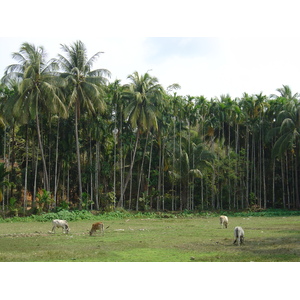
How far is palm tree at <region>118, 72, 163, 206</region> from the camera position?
1658 inches

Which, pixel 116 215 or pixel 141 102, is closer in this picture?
pixel 116 215

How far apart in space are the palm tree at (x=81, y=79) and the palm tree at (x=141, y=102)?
3.35 metres

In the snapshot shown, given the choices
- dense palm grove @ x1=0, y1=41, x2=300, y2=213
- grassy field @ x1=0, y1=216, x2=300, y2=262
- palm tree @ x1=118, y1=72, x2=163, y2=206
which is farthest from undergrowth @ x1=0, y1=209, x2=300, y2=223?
grassy field @ x1=0, y1=216, x2=300, y2=262

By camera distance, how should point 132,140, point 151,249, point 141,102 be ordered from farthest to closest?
point 132,140 < point 141,102 < point 151,249

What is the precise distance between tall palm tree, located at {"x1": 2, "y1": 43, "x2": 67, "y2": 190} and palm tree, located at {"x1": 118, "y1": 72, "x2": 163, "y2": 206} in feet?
24.7

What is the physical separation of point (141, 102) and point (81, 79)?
6.64 m

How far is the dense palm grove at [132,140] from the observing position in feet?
127

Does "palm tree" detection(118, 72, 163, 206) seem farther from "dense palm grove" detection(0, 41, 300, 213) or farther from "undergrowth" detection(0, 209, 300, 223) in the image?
"undergrowth" detection(0, 209, 300, 223)

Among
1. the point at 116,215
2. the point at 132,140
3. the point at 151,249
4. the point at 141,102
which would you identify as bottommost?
the point at 116,215

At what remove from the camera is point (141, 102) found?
42688 millimetres

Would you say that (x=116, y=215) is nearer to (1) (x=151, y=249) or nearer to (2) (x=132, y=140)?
(2) (x=132, y=140)

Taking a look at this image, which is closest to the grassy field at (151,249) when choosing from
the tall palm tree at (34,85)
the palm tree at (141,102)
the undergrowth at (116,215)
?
the undergrowth at (116,215)

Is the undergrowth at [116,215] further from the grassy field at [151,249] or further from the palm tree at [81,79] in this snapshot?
the grassy field at [151,249]

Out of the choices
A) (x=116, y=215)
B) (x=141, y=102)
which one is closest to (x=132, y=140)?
(x=141, y=102)
